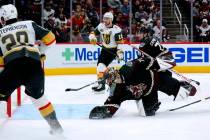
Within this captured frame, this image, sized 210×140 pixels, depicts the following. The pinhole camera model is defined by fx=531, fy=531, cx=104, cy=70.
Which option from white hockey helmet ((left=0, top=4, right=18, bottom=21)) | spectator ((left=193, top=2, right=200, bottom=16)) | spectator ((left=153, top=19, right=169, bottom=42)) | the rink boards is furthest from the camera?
spectator ((left=193, top=2, right=200, bottom=16))

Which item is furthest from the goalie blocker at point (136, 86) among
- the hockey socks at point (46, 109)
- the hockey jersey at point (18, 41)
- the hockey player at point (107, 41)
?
the hockey player at point (107, 41)

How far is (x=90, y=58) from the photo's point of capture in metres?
10.6

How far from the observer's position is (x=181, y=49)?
10.8 meters

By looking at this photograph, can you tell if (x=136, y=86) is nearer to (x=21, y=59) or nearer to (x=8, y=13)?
(x=21, y=59)

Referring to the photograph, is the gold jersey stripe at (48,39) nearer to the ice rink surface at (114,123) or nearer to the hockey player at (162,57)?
the ice rink surface at (114,123)

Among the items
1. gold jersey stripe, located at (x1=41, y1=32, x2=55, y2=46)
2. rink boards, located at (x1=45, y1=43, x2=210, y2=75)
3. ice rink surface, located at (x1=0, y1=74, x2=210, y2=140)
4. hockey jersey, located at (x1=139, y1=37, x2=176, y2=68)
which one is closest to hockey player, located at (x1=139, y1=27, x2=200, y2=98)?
hockey jersey, located at (x1=139, y1=37, x2=176, y2=68)

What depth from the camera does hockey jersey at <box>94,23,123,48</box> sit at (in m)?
7.87

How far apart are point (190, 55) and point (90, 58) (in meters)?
2.04

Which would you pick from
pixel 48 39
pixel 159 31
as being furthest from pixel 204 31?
pixel 48 39

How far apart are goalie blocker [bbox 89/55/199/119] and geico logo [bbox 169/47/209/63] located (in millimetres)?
5064

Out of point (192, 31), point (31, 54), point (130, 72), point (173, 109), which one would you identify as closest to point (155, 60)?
point (130, 72)

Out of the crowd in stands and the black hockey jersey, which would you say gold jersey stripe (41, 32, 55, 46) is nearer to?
the black hockey jersey

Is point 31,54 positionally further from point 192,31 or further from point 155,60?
point 192,31

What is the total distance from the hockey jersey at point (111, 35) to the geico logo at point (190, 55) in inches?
121
